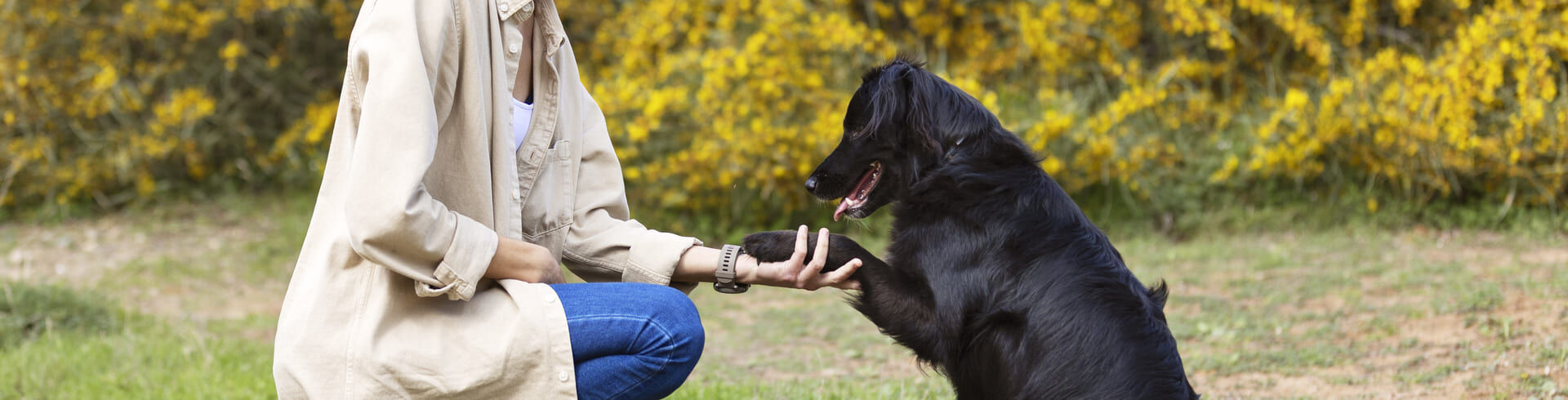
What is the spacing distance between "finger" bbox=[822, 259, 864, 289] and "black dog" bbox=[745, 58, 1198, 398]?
34mm

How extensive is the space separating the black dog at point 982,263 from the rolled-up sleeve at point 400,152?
828 millimetres

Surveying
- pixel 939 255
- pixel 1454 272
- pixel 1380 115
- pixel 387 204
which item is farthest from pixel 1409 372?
pixel 387 204

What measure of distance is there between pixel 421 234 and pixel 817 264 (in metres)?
0.89

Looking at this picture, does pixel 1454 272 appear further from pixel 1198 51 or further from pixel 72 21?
pixel 72 21

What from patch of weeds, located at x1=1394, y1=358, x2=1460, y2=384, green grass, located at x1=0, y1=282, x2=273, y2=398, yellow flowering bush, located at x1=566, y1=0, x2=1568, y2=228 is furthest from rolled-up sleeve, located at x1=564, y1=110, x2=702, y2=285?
yellow flowering bush, located at x1=566, y1=0, x2=1568, y2=228

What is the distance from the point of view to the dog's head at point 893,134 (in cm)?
250

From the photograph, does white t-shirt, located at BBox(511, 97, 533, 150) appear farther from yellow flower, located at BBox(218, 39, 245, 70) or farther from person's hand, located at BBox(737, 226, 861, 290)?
yellow flower, located at BBox(218, 39, 245, 70)

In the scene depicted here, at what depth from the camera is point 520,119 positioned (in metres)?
2.31

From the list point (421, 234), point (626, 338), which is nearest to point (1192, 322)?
point (626, 338)

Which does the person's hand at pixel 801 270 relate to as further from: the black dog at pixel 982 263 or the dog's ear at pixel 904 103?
the dog's ear at pixel 904 103

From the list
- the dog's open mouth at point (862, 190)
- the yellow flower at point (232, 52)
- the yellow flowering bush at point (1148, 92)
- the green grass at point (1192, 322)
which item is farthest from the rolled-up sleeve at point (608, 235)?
the yellow flower at point (232, 52)

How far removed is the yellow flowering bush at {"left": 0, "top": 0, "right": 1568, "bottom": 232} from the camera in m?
5.79

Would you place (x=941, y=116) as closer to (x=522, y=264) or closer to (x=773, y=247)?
(x=773, y=247)

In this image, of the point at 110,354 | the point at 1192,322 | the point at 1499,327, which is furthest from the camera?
the point at 1192,322
